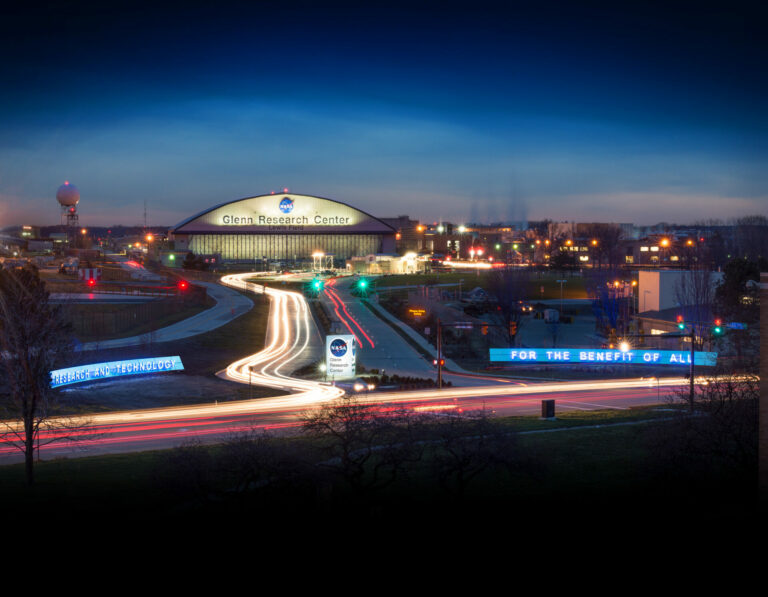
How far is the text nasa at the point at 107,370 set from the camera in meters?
34.2

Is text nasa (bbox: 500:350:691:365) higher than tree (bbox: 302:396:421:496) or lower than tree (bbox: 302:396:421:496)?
lower

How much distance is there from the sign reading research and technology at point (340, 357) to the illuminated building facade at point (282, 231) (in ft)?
312

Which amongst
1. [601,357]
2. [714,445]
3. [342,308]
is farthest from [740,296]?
[714,445]

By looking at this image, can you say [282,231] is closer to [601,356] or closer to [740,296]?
[740,296]

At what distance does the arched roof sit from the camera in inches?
5221

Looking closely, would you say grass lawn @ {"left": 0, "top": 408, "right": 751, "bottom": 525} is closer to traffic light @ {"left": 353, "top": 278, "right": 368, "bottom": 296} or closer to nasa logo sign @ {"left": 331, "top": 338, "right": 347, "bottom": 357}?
nasa logo sign @ {"left": 331, "top": 338, "right": 347, "bottom": 357}

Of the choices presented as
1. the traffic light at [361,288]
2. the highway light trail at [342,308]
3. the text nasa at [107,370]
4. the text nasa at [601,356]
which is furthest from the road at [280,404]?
the traffic light at [361,288]

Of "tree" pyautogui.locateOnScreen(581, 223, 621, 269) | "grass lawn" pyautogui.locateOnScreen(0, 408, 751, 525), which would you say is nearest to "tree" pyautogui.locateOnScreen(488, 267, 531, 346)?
"grass lawn" pyautogui.locateOnScreen(0, 408, 751, 525)

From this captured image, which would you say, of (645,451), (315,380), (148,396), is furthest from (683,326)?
(148,396)

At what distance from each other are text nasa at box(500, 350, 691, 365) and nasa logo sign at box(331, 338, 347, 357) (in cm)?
1156

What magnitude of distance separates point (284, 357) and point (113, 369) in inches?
521

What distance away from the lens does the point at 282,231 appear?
135 meters

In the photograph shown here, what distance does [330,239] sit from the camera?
137m

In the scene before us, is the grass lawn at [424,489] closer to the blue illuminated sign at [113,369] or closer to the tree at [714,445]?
the tree at [714,445]
